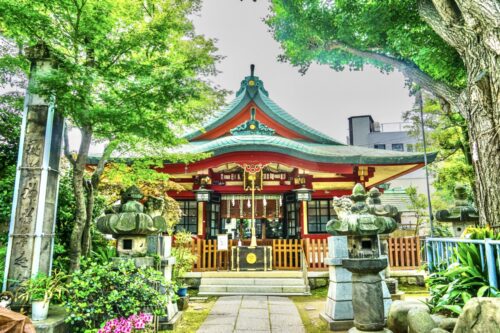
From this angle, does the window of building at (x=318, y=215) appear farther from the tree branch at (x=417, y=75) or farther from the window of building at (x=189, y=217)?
the tree branch at (x=417, y=75)

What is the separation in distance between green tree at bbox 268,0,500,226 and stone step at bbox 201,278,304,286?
18.2 feet

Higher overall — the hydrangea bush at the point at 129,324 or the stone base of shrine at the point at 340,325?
the hydrangea bush at the point at 129,324

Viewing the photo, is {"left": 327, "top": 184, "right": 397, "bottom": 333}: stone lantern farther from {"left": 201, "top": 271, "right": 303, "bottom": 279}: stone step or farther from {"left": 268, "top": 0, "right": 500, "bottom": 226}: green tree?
{"left": 201, "top": 271, "right": 303, "bottom": 279}: stone step

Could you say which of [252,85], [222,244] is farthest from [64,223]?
[252,85]

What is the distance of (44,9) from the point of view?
195 inches

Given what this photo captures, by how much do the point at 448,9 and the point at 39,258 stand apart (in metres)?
8.40

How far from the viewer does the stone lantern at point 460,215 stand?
26.3 feet

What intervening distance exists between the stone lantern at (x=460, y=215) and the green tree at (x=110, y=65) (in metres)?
6.66

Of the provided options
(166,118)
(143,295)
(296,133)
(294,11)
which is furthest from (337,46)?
(143,295)

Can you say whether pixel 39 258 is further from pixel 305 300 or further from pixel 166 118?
pixel 305 300

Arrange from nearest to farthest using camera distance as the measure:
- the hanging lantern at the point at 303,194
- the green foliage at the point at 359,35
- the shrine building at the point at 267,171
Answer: the green foliage at the point at 359,35 → the shrine building at the point at 267,171 → the hanging lantern at the point at 303,194

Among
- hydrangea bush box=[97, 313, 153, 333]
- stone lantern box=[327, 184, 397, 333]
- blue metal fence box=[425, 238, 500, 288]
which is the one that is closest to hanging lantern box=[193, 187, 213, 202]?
stone lantern box=[327, 184, 397, 333]

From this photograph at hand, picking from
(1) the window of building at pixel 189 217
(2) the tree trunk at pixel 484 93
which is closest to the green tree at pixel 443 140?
(2) the tree trunk at pixel 484 93

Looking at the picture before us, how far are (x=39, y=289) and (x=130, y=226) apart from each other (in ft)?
4.96
